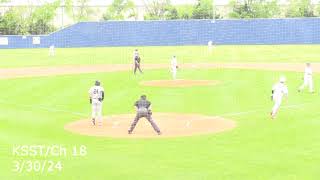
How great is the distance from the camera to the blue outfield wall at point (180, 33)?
83938 millimetres

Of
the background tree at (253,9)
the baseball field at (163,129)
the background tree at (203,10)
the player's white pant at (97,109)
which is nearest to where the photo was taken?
the baseball field at (163,129)

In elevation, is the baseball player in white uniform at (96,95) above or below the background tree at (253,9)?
below

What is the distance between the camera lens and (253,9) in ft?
322

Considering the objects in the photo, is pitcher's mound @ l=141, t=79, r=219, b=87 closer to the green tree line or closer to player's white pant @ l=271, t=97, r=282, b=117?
player's white pant @ l=271, t=97, r=282, b=117

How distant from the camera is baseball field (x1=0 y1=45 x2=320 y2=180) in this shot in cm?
1605

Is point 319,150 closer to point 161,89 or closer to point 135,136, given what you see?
point 135,136

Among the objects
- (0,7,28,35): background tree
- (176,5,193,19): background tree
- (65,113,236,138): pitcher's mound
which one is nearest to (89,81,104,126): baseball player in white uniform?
(65,113,236,138): pitcher's mound

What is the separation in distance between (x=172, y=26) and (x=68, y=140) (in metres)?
66.5

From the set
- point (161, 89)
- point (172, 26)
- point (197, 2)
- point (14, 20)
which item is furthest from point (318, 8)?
point (161, 89)

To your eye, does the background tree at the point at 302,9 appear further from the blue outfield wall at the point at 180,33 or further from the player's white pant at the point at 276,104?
the player's white pant at the point at 276,104

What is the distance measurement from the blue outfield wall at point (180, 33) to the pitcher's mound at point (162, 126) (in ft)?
198

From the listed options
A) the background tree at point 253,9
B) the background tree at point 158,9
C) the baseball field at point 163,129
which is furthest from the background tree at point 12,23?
the baseball field at point 163,129

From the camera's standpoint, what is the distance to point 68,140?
2028cm

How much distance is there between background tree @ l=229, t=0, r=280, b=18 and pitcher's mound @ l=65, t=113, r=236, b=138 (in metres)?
73.6
